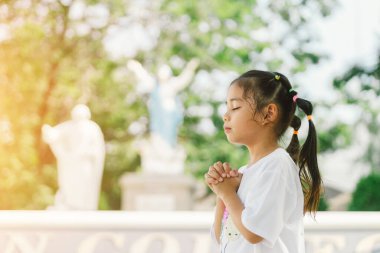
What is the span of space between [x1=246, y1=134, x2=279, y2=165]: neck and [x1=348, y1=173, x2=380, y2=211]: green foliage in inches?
263

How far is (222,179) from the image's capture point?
5.35 ft

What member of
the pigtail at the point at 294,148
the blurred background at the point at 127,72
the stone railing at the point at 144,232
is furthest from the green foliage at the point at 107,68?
the pigtail at the point at 294,148

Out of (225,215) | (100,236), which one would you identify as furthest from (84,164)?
(225,215)

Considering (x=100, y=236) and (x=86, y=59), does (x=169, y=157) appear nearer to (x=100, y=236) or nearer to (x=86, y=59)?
(x=86, y=59)

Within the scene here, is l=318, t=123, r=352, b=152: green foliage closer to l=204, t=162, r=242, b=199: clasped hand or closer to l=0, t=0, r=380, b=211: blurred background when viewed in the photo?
l=0, t=0, r=380, b=211: blurred background

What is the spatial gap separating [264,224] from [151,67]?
41.7ft

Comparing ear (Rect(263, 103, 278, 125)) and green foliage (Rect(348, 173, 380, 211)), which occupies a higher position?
ear (Rect(263, 103, 278, 125))

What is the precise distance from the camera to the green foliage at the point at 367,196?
26.5 feet

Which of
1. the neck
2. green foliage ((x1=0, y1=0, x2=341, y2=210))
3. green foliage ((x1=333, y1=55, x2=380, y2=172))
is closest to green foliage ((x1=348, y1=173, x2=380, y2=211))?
green foliage ((x1=333, y1=55, x2=380, y2=172))

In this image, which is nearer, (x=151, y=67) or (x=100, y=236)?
(x=100, y=236)

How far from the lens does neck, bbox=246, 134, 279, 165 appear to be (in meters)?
1.67

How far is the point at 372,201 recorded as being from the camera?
26.5ft

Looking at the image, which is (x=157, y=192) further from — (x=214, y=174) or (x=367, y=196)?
(x=214, y=174)

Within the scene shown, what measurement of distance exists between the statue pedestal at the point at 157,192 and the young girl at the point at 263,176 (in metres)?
8.15
